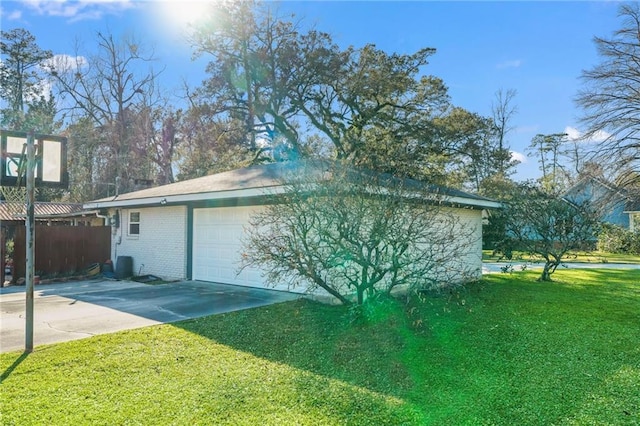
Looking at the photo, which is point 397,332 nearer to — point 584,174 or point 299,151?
point 299,151

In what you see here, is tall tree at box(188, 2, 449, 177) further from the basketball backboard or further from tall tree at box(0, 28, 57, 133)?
tall tree at box(0, 28, 57, 133)

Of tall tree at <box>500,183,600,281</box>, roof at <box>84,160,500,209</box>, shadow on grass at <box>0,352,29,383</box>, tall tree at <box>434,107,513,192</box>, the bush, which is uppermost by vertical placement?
tall tree at <box>434,107,513,192</box>

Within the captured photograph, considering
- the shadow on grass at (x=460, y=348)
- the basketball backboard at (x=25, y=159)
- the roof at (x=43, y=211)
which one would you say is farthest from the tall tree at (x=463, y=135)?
the basketball backboard at (x=25, y=159)

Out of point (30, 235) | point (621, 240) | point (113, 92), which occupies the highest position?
point (113, 92)

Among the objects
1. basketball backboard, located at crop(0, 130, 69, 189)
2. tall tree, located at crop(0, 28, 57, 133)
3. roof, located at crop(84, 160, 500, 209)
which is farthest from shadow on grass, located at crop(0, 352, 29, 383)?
tall tree, located at crop(0, 28, 57, 133)

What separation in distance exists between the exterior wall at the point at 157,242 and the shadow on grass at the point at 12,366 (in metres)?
7.46

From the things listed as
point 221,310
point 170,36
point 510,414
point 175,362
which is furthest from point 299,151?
point 510,414

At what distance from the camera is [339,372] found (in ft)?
16.1

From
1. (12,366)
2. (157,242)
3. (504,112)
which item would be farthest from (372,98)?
(504,112)

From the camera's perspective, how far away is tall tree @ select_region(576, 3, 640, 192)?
1994 centimetres

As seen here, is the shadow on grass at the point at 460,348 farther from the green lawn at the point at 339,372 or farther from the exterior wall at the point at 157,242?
the exterior wall at the point at 157,242

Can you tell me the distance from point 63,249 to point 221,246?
6477mm

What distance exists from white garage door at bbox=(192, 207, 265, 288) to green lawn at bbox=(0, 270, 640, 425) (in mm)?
3432

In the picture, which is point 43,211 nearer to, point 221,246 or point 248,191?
point 221,246
